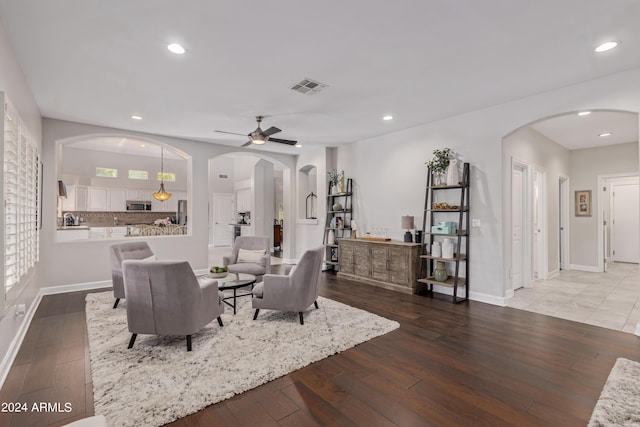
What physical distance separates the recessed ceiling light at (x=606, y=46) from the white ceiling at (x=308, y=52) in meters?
0.08

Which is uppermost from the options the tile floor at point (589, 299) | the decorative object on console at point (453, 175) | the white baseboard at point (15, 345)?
the decorative object on console at point (453, 175)

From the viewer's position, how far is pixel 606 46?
290cm

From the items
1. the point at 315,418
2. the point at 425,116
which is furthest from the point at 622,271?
the point at 315,418

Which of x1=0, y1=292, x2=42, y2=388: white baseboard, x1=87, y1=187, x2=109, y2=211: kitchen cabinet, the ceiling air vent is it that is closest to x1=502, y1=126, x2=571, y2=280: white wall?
the ceiling air vent

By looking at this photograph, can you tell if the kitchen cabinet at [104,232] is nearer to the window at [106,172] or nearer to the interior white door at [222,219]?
the window at [106,172]

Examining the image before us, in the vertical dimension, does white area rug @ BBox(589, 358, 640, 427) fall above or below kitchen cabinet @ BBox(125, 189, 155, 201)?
below

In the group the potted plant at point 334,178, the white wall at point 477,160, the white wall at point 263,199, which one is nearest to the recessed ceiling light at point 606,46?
the white wall at point 477,160

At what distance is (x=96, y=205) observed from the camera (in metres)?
9.16

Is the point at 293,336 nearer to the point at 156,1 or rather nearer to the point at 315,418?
the point at 315,418

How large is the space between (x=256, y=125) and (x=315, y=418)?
4.54 metres

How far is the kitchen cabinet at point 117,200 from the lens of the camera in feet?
30.8

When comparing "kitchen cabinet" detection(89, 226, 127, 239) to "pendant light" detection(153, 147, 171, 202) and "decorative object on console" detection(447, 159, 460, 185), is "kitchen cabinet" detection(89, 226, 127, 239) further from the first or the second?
"decorative object on console" detection(447, 159, 460, 185)

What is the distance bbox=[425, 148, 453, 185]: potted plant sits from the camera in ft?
16.4

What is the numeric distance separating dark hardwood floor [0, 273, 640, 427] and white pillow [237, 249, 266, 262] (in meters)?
2.36
